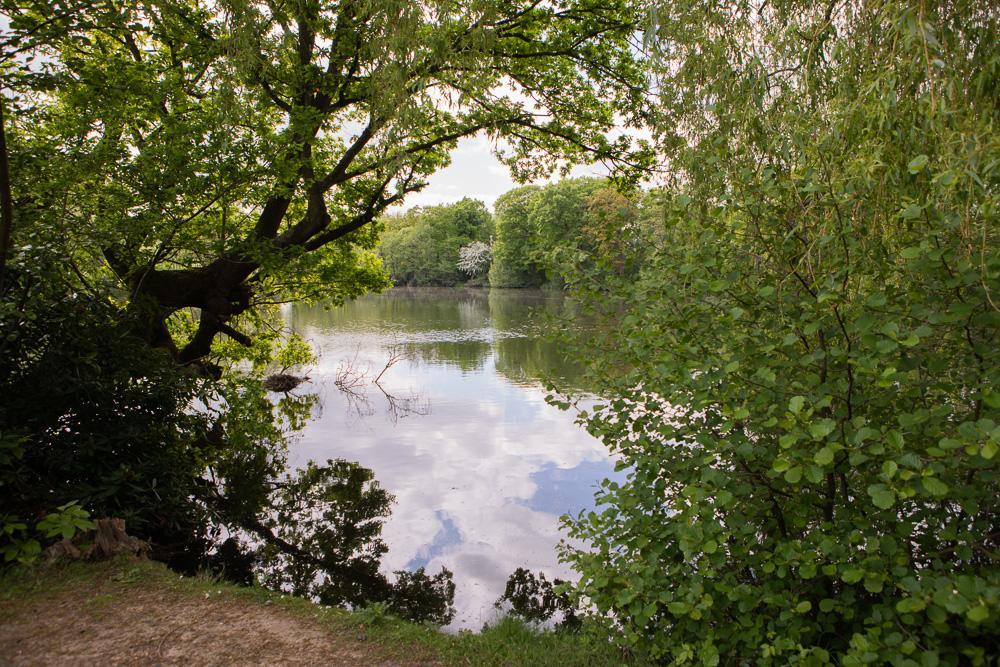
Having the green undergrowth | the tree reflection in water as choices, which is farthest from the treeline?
the green undergrowth

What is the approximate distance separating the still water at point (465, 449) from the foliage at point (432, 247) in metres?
48.4

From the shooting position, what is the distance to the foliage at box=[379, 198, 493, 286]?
71625 mm

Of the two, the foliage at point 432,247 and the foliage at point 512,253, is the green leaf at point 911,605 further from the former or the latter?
the foliage at point 432,247

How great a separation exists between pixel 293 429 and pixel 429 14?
9.60 meters

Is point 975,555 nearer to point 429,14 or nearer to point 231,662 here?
point 231,662

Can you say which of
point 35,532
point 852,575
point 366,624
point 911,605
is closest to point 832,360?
point 852,575

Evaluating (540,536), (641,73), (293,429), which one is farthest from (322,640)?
(641,73)

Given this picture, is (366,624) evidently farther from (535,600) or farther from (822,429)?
(822,429)

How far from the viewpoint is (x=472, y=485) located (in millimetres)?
9414

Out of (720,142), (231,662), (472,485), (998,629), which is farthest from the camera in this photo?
(472,485)

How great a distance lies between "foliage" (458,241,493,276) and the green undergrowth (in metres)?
63.2

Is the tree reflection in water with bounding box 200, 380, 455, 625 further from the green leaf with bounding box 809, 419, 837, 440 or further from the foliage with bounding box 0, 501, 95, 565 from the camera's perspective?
the green leaf with bounding box 809, 419, 837, 440

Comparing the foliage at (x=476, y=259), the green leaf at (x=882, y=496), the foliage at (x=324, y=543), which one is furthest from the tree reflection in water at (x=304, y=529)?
the foliage at (x=476, y=259)

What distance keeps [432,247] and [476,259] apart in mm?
6687
